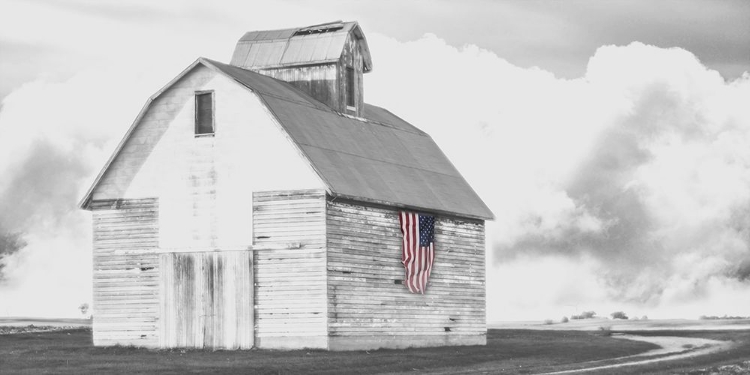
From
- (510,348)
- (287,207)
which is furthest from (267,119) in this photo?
(510,348)

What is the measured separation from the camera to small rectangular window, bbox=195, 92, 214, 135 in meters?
41.5

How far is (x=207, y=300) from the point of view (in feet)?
134

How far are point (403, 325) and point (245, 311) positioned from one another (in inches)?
242

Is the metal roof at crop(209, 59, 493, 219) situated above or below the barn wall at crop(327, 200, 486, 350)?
above

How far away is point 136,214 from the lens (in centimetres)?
4256

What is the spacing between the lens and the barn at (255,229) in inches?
1566

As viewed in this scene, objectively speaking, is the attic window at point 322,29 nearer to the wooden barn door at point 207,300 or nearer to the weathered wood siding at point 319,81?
the weathered wood siding at point 319,81

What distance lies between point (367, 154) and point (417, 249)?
12.6 ft

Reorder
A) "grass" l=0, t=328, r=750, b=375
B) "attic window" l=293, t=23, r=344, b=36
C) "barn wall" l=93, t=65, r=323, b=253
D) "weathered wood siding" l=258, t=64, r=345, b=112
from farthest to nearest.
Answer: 1. "attic window" l=293, t=23, r=344, b=36
2. "weathered wood siding" l=258, t=64, r=345, b=112
3. "barn wall" l=93, t=65, r=323, b=253
4. "grass" l=0, t=328, r=750, b=375

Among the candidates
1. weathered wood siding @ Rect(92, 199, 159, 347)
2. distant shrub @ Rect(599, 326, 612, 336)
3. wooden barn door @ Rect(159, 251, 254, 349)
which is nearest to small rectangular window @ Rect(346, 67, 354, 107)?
weathered wood siding @ Rect(92, 199, 159, 347)

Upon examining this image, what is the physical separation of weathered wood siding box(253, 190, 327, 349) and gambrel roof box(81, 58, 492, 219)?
1326mm

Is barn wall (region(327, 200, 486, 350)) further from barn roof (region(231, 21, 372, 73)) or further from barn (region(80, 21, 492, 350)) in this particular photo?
Result: barn roof (region(231, 21, 372, 73))

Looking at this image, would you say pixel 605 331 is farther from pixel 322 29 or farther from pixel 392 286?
pixel 322 29

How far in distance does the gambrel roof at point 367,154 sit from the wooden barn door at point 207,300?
412cm
